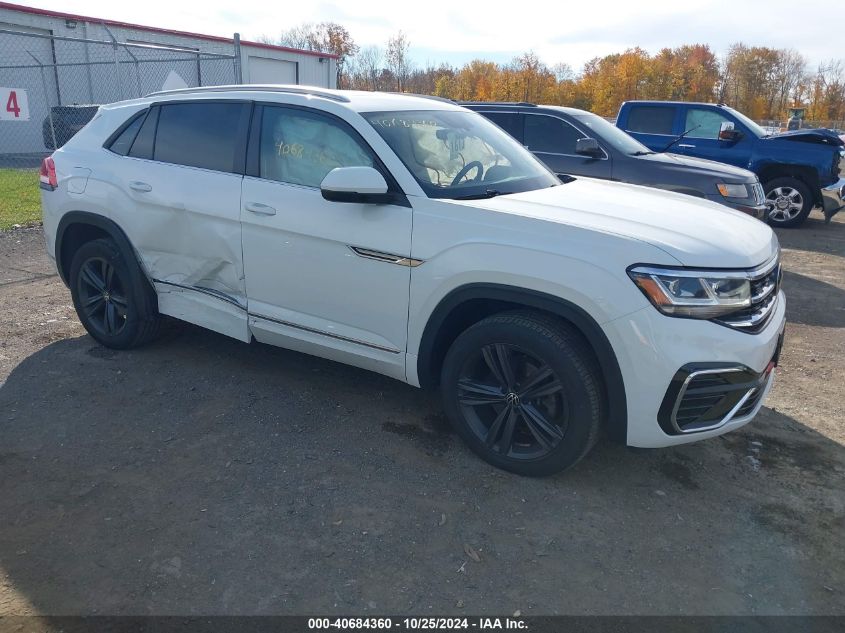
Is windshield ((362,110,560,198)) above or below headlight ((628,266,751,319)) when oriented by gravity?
above

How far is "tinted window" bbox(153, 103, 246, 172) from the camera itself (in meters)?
4.25

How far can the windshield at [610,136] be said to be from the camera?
330 inches

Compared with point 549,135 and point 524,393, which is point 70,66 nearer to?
point 549,135

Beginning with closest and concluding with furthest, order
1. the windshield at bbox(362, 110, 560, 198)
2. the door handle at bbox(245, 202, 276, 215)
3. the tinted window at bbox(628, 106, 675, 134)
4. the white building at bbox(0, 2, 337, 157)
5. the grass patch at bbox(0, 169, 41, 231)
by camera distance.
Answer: the windshield at bbox(362, 110, 560, 198)
the door handle at bbox(245, 202, 276, 215)
the grass patch at bbox(0, 169, 41, 231)
the tinted window at bbox(628, 106, 675, 134)
the white building at bbox(0, 2, 337, 157)

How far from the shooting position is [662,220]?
333 centimetres

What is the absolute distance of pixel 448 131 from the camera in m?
4.11

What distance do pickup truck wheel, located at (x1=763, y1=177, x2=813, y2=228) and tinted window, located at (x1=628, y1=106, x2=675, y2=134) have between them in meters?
1.89

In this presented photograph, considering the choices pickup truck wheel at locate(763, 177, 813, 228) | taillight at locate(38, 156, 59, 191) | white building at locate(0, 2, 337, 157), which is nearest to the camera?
taillight at locate(38, 156, 59, 191)

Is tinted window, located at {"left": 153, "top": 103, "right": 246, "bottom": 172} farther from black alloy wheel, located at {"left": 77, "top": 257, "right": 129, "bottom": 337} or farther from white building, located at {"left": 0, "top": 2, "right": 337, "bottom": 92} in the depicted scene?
white building, located at {"left": 0, "top": 2, "right": 337, "bottom": 92}

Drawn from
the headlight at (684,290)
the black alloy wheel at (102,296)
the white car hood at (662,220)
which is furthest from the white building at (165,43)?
the headlight at (684,290)

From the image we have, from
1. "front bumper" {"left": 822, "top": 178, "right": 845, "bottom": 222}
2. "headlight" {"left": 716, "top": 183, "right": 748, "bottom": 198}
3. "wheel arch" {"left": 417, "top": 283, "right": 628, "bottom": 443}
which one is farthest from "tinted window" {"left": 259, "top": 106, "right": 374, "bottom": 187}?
"front bumper" {"left": 822, "top": 178, "right": 845, "bottom": 222}

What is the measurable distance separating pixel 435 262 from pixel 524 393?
0.77 metres

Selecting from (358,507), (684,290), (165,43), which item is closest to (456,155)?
(684,290)

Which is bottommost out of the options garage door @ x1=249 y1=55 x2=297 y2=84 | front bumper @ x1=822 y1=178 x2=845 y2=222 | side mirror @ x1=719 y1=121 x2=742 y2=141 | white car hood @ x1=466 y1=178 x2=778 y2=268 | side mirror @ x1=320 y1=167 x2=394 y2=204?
front bumper @ x1=822 y1=178 x2=845 y2=222
